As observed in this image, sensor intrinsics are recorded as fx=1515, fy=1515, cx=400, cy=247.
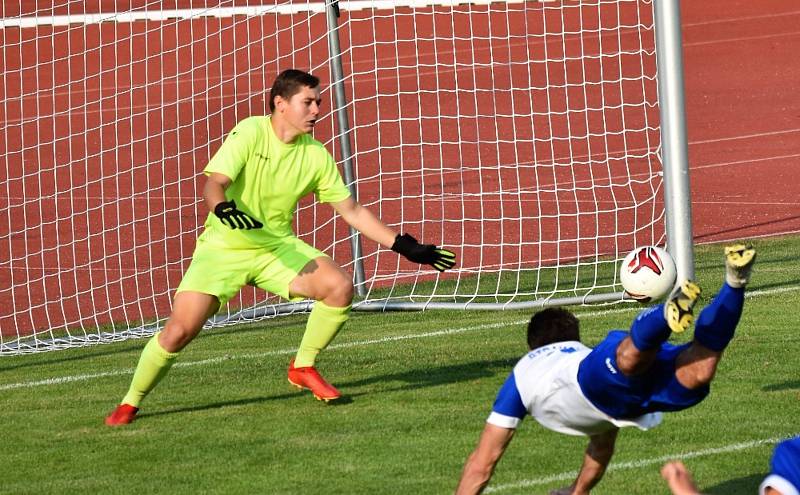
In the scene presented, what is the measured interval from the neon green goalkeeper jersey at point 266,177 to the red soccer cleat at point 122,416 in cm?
103

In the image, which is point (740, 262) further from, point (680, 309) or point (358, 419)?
point (358, 419)

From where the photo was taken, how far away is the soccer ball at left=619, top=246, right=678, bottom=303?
7.87 meters

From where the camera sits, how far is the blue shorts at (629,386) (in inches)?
220

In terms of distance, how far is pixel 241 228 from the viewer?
778 cm

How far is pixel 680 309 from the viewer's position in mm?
5262

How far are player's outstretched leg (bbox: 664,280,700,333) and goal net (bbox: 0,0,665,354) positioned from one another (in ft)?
20.4

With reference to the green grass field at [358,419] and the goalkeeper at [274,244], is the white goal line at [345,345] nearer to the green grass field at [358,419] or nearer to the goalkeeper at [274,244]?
the green grass field at [358,419]

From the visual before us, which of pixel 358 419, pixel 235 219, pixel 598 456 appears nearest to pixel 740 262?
pixel 598 456

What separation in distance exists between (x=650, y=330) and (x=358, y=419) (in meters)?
3.03

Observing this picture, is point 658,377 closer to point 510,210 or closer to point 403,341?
point 403,341

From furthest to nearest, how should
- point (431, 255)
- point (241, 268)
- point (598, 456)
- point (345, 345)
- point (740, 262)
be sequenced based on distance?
1. point (345, 345)
2. point (241, 268)
3. point (431, 255)
4. point (598, 456)
5. point (740, 262)

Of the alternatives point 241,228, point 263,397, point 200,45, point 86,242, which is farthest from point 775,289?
point 200,45

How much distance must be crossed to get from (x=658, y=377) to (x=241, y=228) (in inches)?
110

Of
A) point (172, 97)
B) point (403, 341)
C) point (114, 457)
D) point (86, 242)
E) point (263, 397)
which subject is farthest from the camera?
point (172, 97)
